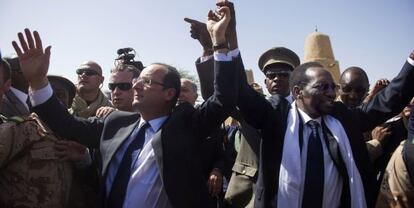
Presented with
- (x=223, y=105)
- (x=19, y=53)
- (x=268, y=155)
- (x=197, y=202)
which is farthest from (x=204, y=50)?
(x=19, y=53)

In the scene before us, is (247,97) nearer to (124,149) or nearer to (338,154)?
(338,154)

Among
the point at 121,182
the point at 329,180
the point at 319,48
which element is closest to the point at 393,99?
the point at 329,180

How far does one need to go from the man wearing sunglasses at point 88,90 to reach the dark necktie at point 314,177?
9.42 feet

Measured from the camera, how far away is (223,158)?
14.6 feet

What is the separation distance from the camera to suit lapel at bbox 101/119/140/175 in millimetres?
2879

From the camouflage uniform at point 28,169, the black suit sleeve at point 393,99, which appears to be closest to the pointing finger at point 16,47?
the camouflage uniform at point 28,169

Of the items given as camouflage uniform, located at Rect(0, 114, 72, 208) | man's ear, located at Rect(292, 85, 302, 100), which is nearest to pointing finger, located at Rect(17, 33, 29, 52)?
camouflage uniform, located at Rect(0, 114, 72, 208)

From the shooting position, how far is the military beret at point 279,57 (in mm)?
4417

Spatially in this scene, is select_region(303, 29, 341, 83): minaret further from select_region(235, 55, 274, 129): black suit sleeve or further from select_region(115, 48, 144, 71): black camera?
select_region(235, 55, 274, 129): black suit sleeve

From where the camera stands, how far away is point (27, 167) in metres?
2.42

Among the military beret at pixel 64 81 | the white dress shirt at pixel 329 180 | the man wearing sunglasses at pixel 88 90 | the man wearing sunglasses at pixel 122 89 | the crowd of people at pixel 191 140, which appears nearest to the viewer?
the crowd of people at pixel 191 140

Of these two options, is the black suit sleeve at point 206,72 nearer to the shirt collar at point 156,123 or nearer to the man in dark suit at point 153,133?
the man in dark suit at point 153,133

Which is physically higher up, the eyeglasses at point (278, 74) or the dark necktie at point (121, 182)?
the eyeglasses at point (278, 74)

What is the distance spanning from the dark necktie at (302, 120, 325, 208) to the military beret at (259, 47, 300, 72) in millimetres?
1633
